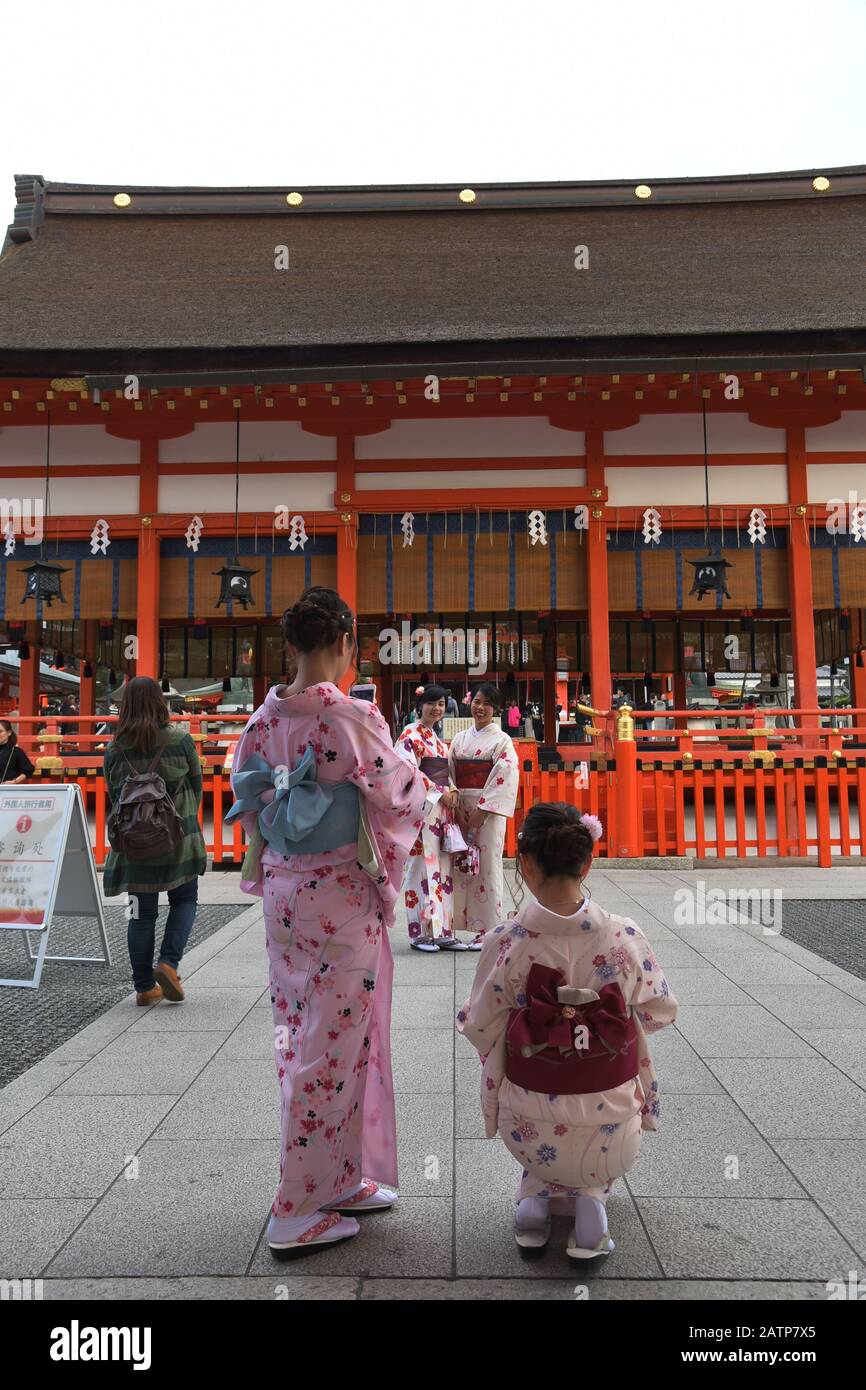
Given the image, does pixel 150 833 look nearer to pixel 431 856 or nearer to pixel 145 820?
pixel 145 820

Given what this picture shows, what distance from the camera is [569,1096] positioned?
2.04m

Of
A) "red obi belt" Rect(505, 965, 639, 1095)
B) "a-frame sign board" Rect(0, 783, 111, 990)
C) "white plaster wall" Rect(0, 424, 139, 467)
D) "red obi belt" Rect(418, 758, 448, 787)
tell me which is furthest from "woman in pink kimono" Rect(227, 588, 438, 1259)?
"white plaster wall" Rect(0, 424, 139, 467)

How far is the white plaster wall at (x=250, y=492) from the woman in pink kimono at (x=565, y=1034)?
840 cm

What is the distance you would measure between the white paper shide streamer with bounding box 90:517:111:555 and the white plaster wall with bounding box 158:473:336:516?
66 centimetres

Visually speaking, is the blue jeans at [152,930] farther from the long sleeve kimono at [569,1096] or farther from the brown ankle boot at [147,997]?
the long sleeve kimono at [569,1096]

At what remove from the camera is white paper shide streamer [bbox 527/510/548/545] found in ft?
32.5

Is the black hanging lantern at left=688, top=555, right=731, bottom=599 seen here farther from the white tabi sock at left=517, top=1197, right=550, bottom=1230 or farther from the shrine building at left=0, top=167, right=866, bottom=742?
the white tabi sock at left=517, top=1197, right=550, bottom=1230

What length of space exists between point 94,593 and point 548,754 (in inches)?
214

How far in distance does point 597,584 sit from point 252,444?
4212mm

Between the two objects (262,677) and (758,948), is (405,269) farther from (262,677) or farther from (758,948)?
(758,948)

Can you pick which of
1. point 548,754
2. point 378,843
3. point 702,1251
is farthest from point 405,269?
point 702,1251

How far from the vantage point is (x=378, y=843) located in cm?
226

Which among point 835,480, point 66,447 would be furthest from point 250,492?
point 835,480

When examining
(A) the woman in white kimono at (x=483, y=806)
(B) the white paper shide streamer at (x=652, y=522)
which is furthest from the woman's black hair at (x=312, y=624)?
(B) the white paper shide streamer at (x=652, y=522)
